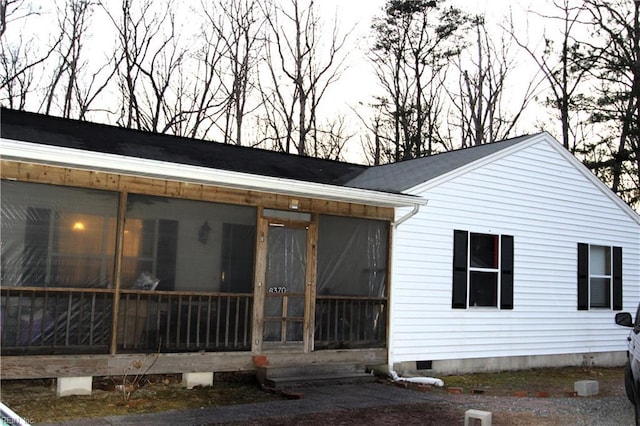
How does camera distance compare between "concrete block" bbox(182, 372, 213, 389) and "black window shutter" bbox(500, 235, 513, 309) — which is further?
"black window shutter" bbox(500, 235, 513, 309)

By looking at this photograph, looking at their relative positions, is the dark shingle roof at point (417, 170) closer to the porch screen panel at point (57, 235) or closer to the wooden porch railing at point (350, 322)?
the wooden porch railing at point (350, 322)

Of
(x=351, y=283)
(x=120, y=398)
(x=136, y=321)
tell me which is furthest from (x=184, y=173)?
(x=351, y=283)

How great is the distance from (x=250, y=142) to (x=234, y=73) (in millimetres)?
2700

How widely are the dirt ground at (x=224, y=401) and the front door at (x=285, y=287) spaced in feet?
2.52

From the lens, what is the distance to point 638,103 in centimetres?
2088

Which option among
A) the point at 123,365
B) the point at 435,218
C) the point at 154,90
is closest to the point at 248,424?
the point at 123,365

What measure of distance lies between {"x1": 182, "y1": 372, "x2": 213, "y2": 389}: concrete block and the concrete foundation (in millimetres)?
3014

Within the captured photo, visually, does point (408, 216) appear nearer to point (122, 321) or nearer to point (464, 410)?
point (464, 410)

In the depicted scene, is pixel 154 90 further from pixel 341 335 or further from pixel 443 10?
pixel 341 335

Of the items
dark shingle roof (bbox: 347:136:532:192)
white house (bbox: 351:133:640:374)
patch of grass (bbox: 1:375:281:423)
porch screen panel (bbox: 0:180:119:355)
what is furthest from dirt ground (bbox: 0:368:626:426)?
dark shingle roof (bbox: 347:136:532:192)

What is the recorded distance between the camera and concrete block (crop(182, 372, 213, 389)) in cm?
775

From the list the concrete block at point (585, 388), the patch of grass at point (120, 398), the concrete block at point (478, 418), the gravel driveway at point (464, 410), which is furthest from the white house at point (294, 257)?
the concrete block at point (478, 418)

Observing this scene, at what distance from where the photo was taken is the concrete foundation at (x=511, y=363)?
9831 mm

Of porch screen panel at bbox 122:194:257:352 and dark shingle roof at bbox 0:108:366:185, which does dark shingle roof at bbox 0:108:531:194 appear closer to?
dark shingle roof at bbox 0:108:366:185
